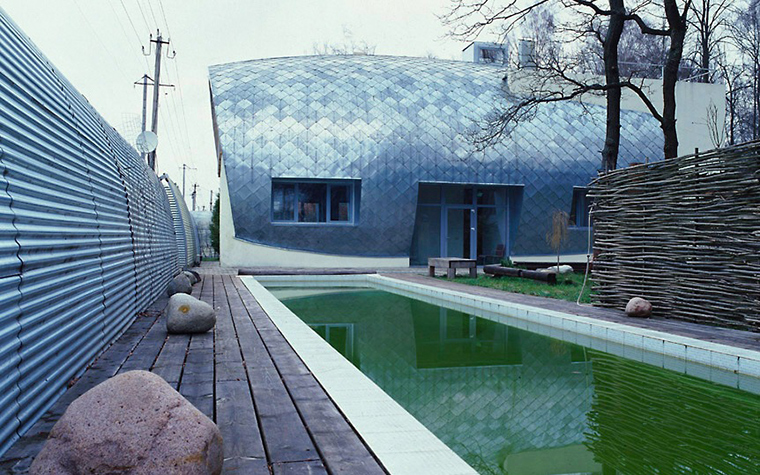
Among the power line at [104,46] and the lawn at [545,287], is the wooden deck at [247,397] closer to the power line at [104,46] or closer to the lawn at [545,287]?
the lawn at [545,287]

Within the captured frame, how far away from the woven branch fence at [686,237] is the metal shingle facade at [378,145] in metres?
12.2

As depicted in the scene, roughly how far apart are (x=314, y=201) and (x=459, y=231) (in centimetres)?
612

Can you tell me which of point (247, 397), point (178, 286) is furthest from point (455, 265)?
point (247, 397)

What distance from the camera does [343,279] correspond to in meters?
17.8

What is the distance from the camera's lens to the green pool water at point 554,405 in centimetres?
360

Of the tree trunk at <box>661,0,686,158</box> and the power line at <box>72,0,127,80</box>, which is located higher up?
the power line at <box>72,0,127,80</box>

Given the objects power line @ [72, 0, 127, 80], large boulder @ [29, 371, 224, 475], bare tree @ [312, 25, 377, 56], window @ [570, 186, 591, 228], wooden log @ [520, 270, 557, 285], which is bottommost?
wooden log @ [520, 270, 557, 285]

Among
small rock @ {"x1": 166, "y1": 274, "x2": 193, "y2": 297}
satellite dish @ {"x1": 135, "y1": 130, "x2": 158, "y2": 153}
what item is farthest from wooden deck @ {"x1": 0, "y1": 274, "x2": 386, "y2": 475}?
satellite dish @ {"x1": 135, "y1": 130, "x2": 158, "y2": 153}

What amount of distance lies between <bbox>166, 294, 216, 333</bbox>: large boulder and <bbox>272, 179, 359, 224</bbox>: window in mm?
15419

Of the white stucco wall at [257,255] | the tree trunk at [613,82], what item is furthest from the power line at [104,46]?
the tree trunk at [613,82]

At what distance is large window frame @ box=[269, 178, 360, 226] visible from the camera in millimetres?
21625

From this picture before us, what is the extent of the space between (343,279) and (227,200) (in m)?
6.63

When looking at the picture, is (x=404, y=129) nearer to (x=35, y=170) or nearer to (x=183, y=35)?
(x=183, y=35)

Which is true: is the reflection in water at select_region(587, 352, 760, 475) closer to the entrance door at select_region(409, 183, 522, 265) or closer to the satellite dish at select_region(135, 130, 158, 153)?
the satellite dish at select_region(135, 130, 158, 153)
